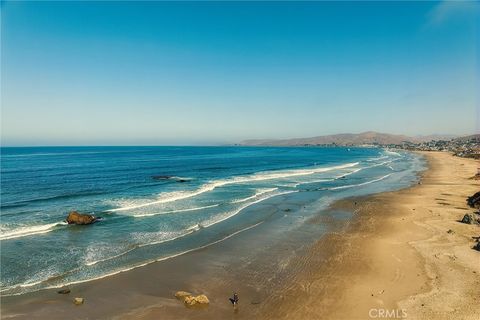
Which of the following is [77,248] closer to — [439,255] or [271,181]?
[439,255]

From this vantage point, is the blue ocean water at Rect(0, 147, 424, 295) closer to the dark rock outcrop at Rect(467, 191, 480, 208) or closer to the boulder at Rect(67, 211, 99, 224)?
the boulder at Rect(67, 211, 99, 224)

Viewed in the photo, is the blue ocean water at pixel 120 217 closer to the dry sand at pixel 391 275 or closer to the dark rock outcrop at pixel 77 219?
the dark rock outcrop at pixel 77 219

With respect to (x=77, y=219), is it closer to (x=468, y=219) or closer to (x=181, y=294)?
(x=181, y=294)

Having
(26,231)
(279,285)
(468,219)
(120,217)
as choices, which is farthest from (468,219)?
(26,231)

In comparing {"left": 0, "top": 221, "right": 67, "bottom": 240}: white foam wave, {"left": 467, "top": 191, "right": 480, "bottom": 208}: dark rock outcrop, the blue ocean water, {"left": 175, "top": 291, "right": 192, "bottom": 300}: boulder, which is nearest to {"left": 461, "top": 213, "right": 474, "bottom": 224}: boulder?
{"left": 467, "top": 191, "right": 480, "bottom": 208}: dark rock outcrop

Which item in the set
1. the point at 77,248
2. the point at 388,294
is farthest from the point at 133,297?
the point at 388,294

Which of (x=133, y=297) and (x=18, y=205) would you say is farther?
(x=18, y=205)
